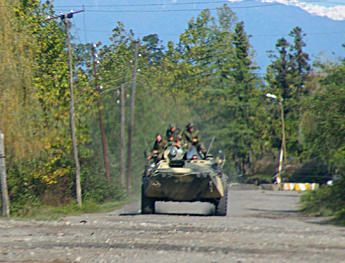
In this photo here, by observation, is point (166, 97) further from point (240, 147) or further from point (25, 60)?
point (240, 147)

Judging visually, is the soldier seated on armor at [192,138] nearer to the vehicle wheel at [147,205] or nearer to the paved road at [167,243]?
the vehicle wheel at [147,205]

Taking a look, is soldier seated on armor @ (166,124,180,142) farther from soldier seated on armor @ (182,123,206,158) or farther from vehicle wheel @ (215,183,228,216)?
vehicle wheel @ (215,183,228,216)

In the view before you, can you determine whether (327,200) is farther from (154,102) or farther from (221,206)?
(154,102)

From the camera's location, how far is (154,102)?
4169 centimetres

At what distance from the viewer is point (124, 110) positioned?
148 ft

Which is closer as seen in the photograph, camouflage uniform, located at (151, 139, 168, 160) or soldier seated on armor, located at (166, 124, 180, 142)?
soldier seated on armor, located at (166, 124, 180, 142)

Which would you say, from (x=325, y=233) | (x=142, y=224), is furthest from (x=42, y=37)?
(x=325, y=233)

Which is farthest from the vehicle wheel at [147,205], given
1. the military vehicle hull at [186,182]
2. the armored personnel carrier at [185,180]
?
the military vehicle hull at [186,182]

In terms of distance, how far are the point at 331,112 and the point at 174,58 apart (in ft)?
112

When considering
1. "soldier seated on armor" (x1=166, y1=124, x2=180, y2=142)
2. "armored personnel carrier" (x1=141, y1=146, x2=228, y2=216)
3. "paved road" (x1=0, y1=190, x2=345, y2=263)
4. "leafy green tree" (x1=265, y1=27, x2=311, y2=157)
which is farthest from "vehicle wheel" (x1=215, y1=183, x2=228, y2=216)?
"leafy green tree" (x1=265, y1=27, x2=311, y2=157)

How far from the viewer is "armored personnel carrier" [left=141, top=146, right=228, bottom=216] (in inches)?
816

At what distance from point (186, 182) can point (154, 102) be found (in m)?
21.1

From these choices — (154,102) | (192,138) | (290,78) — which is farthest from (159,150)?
(290,78)

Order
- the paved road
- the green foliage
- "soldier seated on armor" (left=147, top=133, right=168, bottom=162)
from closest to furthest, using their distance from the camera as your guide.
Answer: the paved road
the green foliage
"soldier seated on armor" (left=147, top=133, right=168, bottom=162)
